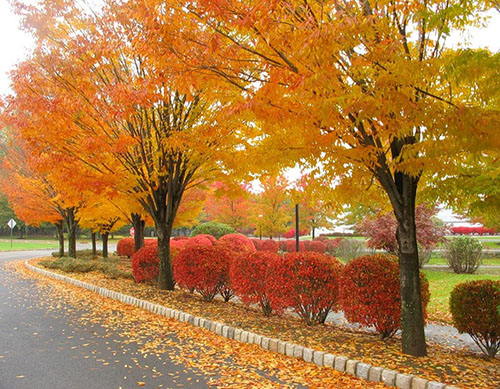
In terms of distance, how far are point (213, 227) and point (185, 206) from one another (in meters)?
6.79

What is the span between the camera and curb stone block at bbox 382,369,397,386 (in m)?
4.24

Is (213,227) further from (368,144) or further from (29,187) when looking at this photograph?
(368,144)

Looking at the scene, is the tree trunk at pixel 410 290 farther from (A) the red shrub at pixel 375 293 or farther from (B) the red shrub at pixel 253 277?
(B) the red shrub at pixel 253 277

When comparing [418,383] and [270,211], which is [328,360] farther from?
[270,211]

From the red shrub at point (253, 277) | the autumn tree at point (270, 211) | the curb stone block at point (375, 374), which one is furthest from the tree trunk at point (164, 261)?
the autumn tree at point (270, 211)

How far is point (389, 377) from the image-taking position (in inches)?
168

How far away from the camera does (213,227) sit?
25312mm

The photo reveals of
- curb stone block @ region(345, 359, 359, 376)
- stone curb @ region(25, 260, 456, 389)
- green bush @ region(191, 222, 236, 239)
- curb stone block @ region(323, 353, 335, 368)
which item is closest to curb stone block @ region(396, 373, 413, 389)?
stone curb @ region(25, 260, 456, 389)

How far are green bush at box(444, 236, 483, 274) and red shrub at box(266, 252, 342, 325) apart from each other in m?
12.5

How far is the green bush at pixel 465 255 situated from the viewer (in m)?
16.6

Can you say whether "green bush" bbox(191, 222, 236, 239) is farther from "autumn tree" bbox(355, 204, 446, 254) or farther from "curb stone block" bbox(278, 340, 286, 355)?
"curb stone block" bbox(278, 340, 286, 355)

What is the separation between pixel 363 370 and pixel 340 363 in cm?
32

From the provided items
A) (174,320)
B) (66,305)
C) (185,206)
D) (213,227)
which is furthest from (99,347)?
(213,227)

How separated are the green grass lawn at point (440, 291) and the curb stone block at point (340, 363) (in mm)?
4465
